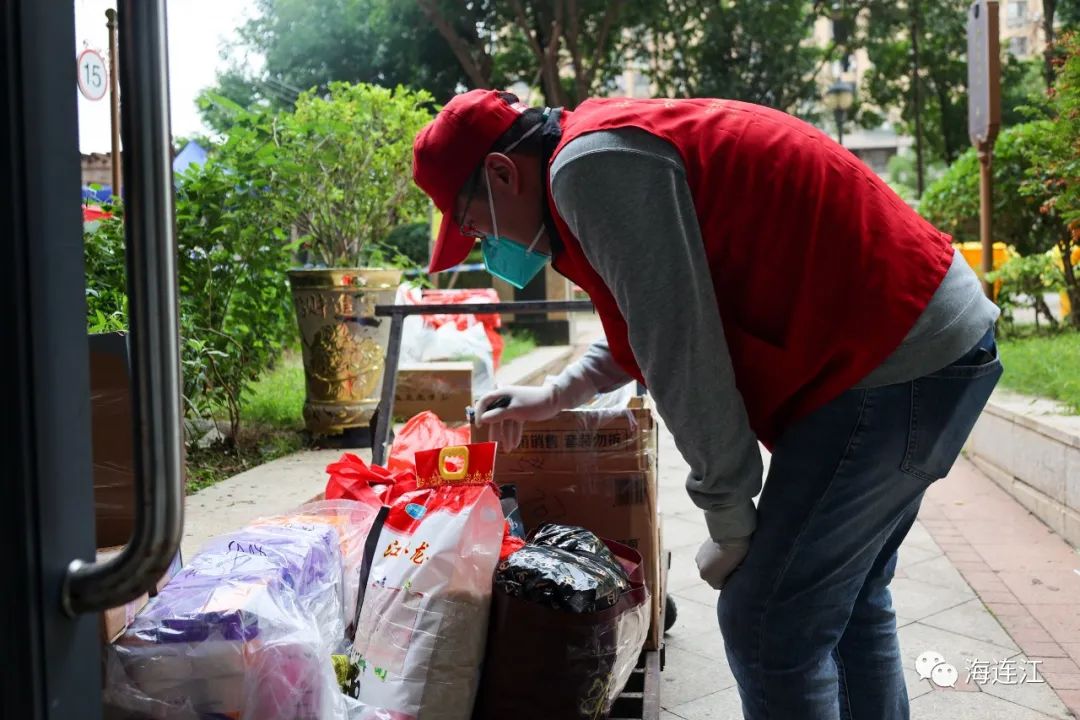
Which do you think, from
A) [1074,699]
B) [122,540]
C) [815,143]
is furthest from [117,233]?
Result: [1074,699]

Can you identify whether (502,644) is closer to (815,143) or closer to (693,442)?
(693,442)

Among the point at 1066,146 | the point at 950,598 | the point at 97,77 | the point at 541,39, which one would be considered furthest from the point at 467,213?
the point at 541,39

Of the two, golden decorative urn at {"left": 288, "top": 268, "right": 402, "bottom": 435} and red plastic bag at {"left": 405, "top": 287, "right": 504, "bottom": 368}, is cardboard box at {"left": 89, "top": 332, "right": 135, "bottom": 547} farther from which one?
red plastic bag at {"left": 405, "top": 287, "right": 504, "bottom": 368}

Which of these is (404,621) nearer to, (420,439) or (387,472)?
(387,472)

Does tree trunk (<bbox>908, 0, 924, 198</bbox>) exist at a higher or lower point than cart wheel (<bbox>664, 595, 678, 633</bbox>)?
higher

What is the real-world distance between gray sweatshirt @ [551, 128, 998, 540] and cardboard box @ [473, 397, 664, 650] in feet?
3.53

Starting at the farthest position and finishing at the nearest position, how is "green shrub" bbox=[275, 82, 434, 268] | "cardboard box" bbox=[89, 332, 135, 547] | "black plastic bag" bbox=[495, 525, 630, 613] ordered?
"green shrub" bbox=[275, 82, 434, 268] < "black plastic bag" bbox=[495, 525, 630, 613] < "cardboard box" bbox=[89, 332, 135, 547]

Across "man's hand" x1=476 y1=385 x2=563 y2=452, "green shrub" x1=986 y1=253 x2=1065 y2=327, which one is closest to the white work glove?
"man's hand" x1=476 y1=385 x2=563 y2=452

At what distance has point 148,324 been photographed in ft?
3.31

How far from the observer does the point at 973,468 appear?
6.16 meters

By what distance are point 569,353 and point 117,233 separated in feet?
21.8

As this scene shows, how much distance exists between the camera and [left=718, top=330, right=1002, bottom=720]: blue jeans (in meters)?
1.61

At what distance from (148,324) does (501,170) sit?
98 cm

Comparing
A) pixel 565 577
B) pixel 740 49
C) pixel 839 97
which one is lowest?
pixel 565 577
